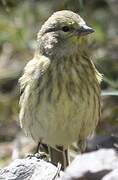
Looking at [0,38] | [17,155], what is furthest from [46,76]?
[0,38]

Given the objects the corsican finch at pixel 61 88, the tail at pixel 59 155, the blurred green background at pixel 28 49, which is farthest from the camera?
the blurred green background at pixel 28 49

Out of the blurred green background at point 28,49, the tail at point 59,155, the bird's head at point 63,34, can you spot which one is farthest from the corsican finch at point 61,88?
the blurred green background at point 28,49

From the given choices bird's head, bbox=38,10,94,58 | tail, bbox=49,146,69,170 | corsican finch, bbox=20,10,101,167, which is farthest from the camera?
tail, bbox=49,146,69,170

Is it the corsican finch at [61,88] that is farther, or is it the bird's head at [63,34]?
the bird's head at [63,34]

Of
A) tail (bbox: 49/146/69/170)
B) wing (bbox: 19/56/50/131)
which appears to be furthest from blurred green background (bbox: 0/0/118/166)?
wing (bbox: 19/56/50/131)

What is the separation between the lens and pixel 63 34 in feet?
18.9

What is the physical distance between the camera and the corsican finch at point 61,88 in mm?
5551

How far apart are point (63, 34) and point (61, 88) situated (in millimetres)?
411

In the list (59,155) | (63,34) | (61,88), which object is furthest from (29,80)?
(59,155)

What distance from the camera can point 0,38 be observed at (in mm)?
8453

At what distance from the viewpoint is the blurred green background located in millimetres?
7469

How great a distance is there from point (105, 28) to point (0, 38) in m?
1.04

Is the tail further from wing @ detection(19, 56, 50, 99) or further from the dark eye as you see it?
the dark eye

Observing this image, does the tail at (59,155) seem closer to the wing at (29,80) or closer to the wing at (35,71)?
the wing at (29,80)
